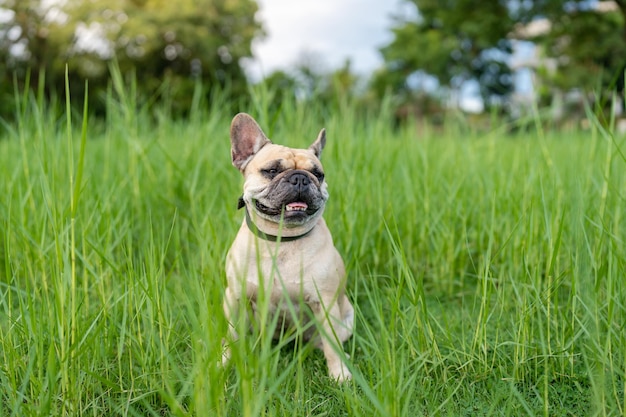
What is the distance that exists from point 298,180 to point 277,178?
92mm

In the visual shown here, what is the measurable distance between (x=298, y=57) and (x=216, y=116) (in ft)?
100

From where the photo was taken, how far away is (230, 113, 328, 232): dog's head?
1.94 meters

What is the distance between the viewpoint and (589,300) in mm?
1911

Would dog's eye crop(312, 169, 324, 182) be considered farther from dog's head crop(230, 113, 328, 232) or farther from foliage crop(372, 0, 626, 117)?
foliage crop(372, 0, 626, 117)

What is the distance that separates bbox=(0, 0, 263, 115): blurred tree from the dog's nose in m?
19.4

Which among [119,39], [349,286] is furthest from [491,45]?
[349,286]

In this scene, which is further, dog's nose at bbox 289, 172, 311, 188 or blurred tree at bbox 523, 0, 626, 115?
blurred tree at bbox 523, 0, 626, 115

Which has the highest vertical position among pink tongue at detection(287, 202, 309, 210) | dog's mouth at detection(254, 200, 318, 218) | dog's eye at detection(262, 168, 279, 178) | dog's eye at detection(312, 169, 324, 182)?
dog's eye at detection(262, 168, 279, 178)

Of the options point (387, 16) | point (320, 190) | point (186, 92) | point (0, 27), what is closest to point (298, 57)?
point (387, 16)

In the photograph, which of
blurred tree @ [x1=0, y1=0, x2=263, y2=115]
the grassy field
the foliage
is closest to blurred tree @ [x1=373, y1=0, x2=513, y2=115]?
the foliage

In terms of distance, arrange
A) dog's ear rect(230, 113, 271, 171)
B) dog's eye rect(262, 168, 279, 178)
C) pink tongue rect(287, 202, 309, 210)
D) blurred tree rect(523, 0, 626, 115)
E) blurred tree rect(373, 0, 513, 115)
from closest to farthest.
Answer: pink tongue rect(287, 202, 309, 210) < dog's eye rect(262, 168, 279, 178) < dog's ear rect(230, 113, 271, 171) < blurred tree rect(523, 0, 626, 115) < blurred tree rect(373, 0, 513, 115)

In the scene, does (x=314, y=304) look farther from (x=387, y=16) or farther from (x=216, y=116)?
(x=387, y=16)

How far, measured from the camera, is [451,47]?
83.5ft

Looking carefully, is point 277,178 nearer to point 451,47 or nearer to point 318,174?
point 318,174
